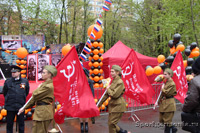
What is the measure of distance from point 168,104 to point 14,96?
13.1ft

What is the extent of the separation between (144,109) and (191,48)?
3.45 m

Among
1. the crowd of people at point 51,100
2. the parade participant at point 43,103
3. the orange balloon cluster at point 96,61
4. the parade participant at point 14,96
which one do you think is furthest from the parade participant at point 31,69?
the parade participant at point 43,103

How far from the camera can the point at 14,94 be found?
17.0ft

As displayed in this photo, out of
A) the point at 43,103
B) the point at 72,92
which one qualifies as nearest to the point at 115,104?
the point at 72,92

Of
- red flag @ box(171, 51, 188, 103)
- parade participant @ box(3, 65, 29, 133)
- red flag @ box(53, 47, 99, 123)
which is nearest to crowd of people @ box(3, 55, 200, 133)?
parade participant @ box(3, 65, 29, 133)

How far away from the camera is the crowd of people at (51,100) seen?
3701mm

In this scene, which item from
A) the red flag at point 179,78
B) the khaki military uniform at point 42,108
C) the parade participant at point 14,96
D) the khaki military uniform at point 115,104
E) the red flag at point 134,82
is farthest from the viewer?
the red flag at point 179,78

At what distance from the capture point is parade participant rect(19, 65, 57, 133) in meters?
4.01

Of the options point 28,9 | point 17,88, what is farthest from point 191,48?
point 28,9

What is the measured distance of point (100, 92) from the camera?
9312 mm

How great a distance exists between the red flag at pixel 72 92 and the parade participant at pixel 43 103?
2.06ft

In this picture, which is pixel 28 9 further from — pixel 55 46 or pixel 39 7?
pixel 55 46

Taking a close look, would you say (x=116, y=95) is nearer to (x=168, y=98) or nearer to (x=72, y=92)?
(x=72, y=92)

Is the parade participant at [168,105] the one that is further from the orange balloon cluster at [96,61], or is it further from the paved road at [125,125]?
the orange balloon cluster at [96,61]
